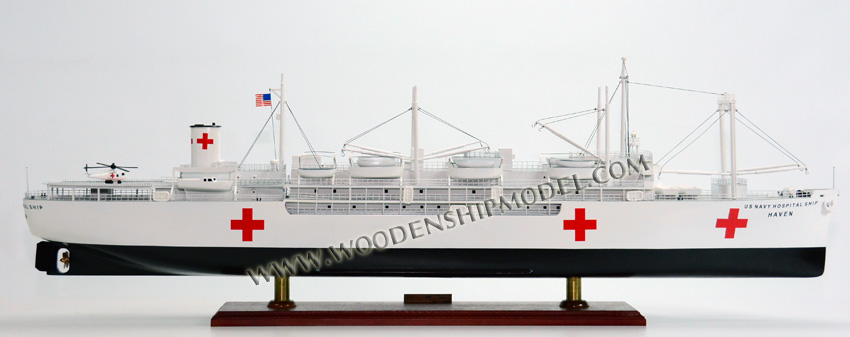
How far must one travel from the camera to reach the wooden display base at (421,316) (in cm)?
1189

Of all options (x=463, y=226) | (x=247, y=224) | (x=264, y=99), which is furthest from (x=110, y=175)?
(x=463, y=226)

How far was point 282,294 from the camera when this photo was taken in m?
12.4

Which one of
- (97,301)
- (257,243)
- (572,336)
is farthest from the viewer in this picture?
(97,301)

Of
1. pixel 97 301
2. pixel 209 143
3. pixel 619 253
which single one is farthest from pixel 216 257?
pixel 619 253

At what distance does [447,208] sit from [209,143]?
3.86m

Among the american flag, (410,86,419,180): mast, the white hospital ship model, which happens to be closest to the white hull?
the white hospital ship model

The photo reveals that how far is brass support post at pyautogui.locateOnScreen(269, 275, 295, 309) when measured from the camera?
1234 centimetres

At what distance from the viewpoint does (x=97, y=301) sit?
14.3 m

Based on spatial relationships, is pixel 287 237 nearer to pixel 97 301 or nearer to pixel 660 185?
pixel 97 301

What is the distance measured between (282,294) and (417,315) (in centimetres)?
208

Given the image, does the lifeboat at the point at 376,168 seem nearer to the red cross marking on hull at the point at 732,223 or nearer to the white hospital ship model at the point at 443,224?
the white hospital ship model at the point at 443,224

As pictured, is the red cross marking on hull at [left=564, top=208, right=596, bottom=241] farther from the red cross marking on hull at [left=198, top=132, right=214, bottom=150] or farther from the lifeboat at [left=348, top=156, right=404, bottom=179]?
the red cross marking on hull at [left=198, top=132, right=214, bottom=150]

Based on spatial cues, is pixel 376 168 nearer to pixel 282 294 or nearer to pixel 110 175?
pixel 282 294

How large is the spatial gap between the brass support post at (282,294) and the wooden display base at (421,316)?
185 millimetres
